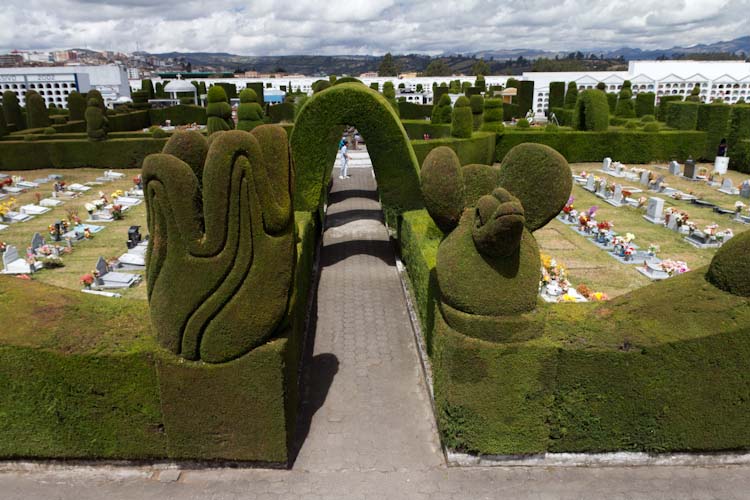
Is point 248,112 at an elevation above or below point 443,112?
above

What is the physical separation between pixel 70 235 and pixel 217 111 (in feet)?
35.7

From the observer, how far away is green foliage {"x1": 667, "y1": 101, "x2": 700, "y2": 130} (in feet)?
99.9

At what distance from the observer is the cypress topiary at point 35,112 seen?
121 ft

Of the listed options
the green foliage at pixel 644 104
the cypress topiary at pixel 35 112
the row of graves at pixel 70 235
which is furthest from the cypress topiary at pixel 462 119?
the cypress topiary at pixel 35 112

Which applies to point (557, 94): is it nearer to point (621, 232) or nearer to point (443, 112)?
point (443, 112)

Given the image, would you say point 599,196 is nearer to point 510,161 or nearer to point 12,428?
point 510,161

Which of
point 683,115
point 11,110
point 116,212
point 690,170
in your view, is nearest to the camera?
point 116,212

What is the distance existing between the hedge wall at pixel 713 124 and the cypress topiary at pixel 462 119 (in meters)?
14.6

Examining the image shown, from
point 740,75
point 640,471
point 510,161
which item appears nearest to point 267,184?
point 510,161

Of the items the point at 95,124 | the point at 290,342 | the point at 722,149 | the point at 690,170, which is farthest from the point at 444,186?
the point at 95,124

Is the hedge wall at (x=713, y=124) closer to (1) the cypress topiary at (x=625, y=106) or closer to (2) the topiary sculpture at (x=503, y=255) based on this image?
(1) the cypress topiary at (x=625, y=106)

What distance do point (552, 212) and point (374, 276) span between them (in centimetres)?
770

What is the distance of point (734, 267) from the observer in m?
6.59

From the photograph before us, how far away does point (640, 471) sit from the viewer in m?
7.04
